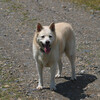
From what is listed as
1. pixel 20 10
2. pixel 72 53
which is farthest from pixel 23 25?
pixel 72 53

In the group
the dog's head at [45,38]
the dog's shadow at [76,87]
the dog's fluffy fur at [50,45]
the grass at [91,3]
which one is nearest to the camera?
the dog's head at [45,38]

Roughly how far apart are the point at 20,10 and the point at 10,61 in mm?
7513

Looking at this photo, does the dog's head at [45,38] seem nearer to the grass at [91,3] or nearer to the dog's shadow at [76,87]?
the dog's shadow at [76,87]

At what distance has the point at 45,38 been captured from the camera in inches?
260

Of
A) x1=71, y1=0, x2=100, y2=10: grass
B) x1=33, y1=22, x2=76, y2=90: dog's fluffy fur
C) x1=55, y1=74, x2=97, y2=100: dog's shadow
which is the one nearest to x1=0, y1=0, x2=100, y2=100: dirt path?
x1=55, y1=74, x2=97, y2=100: dog's shadow

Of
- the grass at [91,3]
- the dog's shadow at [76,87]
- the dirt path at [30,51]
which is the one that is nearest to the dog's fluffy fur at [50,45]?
the dog's shadow at [76,87]

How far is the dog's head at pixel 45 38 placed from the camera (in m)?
6.61

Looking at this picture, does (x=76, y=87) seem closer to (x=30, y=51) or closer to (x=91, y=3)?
(x=30, y=51)

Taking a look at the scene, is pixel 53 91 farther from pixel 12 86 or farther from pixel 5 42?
pixel 5 42

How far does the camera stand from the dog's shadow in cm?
712

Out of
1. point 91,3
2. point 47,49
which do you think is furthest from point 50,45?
point 91,3

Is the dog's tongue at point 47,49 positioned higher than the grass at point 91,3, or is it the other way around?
the grass at point 91,3

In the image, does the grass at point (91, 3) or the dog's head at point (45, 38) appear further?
the grass at point (91, 3)

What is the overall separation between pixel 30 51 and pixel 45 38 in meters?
3.84
